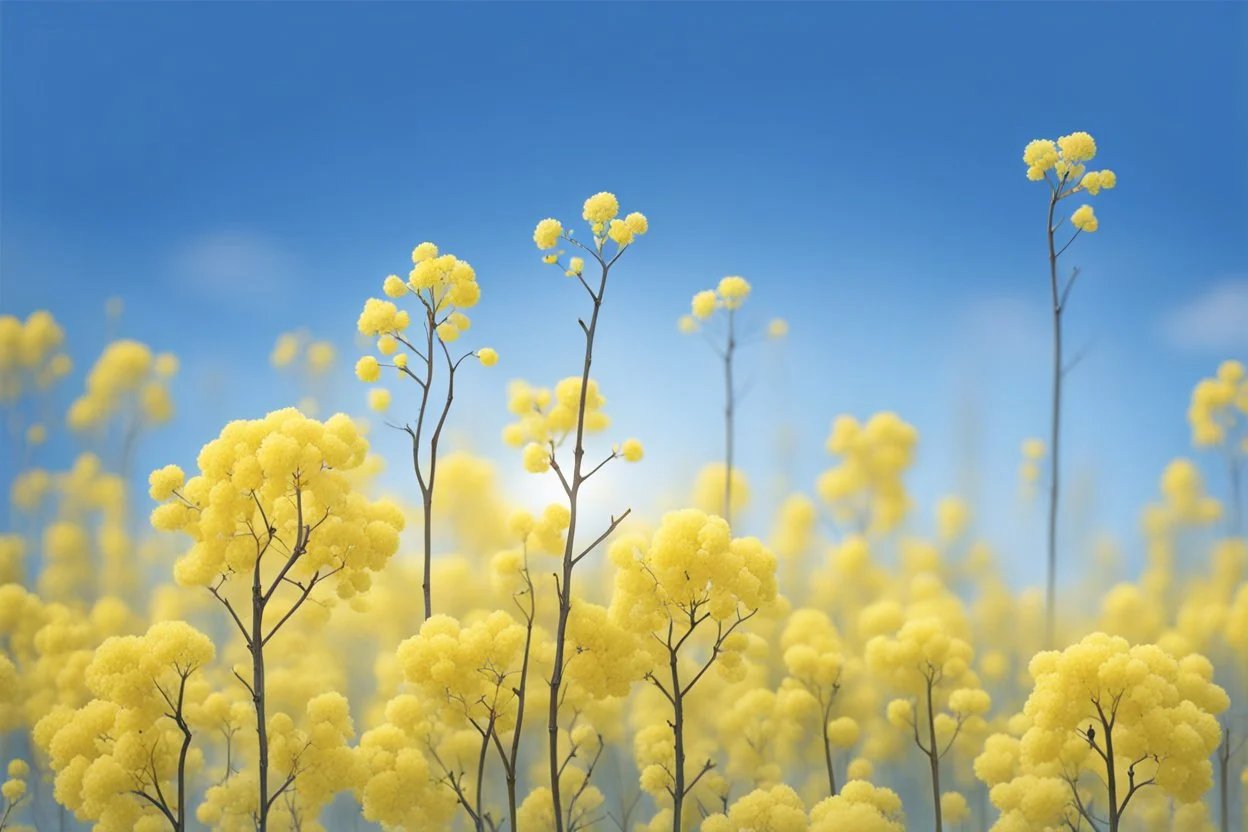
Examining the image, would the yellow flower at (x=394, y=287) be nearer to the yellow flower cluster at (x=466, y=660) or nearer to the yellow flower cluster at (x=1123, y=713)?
the yellow flower cluster at (x=466, y=660)

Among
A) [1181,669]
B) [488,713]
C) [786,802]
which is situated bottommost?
[786,802]

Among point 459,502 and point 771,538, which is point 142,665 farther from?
Answer: point 771,538

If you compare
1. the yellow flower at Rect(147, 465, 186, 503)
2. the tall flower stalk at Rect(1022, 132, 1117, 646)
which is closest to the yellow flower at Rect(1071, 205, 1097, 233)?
the tall flower stalk at Rect(1022, 132, 1117, 646)

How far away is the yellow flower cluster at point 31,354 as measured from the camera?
4992 millimetres

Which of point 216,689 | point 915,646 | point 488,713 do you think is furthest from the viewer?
point 216,689

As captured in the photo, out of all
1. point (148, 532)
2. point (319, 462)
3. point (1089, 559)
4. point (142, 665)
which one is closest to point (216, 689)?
point (148, 532)

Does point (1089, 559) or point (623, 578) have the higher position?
point (1089, 559)

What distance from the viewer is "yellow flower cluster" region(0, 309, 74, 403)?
499cm

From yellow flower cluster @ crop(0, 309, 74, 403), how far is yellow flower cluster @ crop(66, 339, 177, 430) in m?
0.19

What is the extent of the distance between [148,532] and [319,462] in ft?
9.29

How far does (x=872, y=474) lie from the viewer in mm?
5586

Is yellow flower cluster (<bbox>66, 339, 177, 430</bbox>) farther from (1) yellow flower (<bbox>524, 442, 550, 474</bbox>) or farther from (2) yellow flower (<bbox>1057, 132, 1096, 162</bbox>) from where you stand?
(2) yellow flower (<bbox>1057, 132, 1096, 162</bbox>)

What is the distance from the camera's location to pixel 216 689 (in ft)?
15.9

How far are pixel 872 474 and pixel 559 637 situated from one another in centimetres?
295
